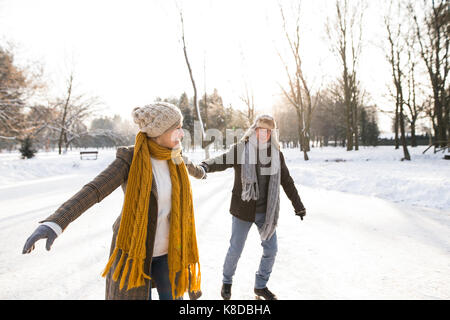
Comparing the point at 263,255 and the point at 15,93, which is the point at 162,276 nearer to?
the point at 263,255

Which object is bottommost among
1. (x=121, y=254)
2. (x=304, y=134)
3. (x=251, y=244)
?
(x=251, y=244)

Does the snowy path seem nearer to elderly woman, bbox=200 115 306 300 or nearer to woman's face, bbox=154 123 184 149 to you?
elderly woman, bbox=200 115 306 300

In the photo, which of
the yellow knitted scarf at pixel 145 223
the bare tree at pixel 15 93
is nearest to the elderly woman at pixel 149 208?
the yellow knitted scarf at pixel 145 223

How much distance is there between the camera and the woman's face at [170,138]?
1.70 metres

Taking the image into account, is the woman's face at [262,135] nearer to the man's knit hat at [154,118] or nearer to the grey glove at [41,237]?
the man's knit hat at [154,118]

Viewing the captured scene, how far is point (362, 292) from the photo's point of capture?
246 cm

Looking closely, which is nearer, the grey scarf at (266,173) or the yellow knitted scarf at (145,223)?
the yellow knitted scarf at (145,223)

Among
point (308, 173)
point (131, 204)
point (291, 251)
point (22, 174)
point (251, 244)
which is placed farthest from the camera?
point (22, 174)

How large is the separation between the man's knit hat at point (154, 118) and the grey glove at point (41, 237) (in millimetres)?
759

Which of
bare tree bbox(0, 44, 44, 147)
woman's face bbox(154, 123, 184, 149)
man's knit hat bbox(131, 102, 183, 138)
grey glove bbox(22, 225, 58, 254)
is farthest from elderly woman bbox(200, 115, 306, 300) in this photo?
bare tree bbox(0, 44, 44, 147)

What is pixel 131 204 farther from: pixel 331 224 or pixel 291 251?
pixel 331 224

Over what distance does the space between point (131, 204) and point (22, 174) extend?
13746 mm
